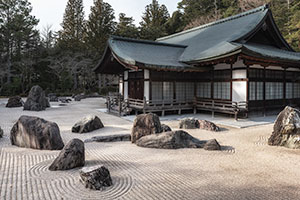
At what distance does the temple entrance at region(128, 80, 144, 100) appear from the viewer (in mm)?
15030

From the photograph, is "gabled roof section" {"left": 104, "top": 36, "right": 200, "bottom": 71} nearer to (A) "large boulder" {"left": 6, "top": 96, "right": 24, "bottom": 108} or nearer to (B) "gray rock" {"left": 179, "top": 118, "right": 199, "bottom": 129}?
(B) "gray rock" {"left": 179, "top": 118, "right": 199, "bottom": 129}

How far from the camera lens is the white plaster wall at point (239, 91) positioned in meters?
12.6

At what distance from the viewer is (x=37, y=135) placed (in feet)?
22.7

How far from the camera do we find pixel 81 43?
128 ft

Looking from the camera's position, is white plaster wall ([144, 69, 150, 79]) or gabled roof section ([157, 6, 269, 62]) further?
white plaster wall ([144, 69, 150, 79])

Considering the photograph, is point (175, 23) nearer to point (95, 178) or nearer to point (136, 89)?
point (136, 89)

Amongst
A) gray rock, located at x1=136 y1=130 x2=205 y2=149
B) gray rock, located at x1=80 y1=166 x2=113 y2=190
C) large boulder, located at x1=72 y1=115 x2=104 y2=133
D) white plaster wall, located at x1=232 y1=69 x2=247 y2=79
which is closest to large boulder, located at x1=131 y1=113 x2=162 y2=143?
gray rock, located at x1=136 y1=130 x2=205 y2=149

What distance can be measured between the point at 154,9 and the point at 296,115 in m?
45.1

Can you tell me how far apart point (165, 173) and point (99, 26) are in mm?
38758

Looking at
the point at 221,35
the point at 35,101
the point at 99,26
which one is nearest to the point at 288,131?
the point at 221,35

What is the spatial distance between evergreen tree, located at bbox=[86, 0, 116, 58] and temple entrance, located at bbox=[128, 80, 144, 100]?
24014 mm

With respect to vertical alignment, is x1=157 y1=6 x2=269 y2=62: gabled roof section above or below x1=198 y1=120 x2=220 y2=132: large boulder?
above

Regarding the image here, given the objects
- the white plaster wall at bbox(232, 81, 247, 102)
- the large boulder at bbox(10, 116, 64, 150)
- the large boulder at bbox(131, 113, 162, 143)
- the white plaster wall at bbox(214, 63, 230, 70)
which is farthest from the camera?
the white plaster wall at bbox(214, 63, 230, 70)

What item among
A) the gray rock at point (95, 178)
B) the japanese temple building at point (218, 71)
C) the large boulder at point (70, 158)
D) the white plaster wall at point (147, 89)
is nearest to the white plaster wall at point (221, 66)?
the japanese temple building at point (218, 71)
